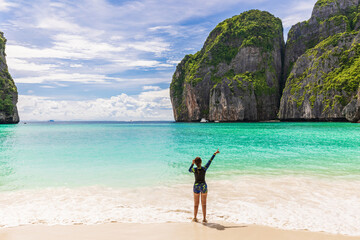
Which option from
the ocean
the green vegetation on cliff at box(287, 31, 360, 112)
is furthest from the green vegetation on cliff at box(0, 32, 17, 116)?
the green vegetation on cliff at box(287, 31, 360, 112)

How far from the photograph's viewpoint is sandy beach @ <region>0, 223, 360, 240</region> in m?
5.85

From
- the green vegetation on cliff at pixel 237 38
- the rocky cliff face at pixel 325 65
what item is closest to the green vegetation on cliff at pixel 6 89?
the green vegetation on cliff at pixel 237 38

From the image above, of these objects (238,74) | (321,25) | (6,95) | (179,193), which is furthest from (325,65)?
(6,95)

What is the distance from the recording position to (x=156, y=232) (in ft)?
20.4

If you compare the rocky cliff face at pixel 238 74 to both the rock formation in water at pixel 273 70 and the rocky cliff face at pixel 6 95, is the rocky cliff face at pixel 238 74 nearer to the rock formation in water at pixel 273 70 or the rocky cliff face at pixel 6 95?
the rock formation in water at pixel 273 70

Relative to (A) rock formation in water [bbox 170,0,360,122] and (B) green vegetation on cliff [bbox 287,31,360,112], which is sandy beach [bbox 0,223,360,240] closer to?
(A) rock formation in water [bbox 170,0,360,122]

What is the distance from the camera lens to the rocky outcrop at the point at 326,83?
79.4 meters

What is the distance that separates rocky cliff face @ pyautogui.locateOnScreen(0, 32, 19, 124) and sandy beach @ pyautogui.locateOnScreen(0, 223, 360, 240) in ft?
393

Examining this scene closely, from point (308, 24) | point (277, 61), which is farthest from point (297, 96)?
point (308, 24)

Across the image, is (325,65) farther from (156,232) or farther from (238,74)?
(156,232)

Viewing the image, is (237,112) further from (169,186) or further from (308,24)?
(169,186)

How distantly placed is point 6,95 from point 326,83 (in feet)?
435

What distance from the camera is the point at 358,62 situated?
8056 cm

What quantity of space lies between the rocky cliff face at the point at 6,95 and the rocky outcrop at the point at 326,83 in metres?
123
